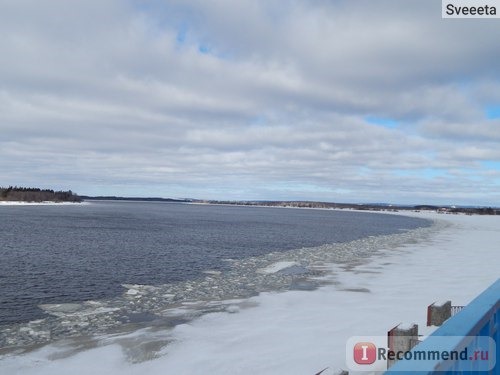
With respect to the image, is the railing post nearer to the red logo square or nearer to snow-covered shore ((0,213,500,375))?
snow-covered shore ((0,213,500,375))

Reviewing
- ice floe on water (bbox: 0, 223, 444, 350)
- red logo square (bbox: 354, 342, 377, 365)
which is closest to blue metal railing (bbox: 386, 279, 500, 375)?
red logo square (bbox: 354, 342, 377, 365)

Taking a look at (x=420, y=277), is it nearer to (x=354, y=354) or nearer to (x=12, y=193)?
(x=354, y=354)

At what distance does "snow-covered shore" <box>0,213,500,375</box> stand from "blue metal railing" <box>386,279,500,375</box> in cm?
79

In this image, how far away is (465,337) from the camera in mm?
2527

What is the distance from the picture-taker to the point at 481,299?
3.19 meters

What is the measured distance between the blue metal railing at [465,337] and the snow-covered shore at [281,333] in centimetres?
79

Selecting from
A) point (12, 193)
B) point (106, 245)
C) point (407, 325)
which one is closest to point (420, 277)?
point (407, 325)

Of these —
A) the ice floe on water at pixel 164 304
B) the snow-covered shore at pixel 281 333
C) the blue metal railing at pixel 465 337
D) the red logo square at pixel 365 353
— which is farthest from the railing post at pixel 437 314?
the blue metal railing at pixel 465 337

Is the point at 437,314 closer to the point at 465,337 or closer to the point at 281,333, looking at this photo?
the point at 281,333

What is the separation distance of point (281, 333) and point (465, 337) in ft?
23.7

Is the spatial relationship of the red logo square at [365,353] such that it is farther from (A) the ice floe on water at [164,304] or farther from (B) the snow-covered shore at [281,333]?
(A) the ice floe on water at [164,304]

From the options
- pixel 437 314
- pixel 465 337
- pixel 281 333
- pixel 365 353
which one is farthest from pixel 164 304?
pixel 465 337

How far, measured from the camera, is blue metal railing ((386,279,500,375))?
216cm

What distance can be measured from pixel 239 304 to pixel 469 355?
1015 centimetres
